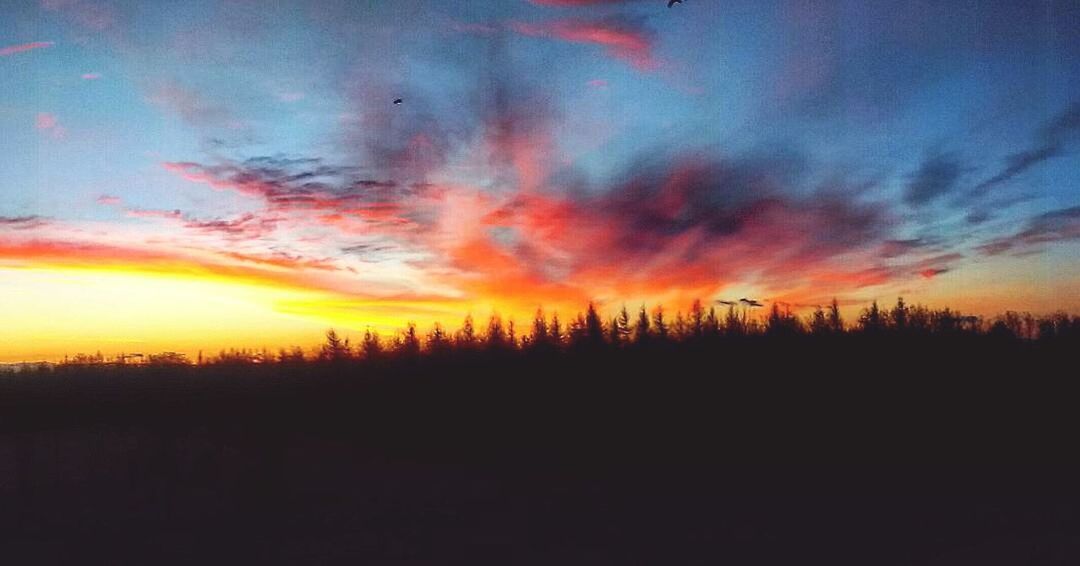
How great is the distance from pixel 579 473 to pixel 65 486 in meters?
17.9

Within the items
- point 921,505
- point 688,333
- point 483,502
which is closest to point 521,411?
point 483,502

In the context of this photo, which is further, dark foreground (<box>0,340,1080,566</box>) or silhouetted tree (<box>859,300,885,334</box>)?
silhouetted tree (<box>859,300,885,334</box>)

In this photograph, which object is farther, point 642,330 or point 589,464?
point 642,330

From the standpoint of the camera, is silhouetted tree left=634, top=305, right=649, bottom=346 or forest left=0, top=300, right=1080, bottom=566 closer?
forest left=0, top=300, right=1080, bottom=566

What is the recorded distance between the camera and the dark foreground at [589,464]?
15852 mm

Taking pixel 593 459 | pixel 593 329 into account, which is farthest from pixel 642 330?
pixel 593 459

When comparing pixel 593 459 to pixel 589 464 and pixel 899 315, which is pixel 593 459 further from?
pixel 899 315

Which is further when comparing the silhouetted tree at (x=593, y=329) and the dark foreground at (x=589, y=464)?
the silhouetted tree at (x=593, y=329)

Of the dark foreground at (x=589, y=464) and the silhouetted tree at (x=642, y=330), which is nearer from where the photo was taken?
the dark foreground at (x=589, y=464)

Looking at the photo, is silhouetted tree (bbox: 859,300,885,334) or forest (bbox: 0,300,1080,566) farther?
silhouetted tree (bbox: 859,300,885,334)

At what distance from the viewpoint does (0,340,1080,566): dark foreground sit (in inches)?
624

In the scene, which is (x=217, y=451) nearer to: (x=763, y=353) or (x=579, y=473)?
(x=579, y=473)

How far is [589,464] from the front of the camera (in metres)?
30.6

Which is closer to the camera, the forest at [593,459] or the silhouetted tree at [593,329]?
the forest at [593,459]
